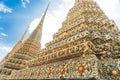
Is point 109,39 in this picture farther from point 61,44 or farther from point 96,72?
point 61,44

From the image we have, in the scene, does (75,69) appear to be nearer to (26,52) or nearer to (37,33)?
(26,52)

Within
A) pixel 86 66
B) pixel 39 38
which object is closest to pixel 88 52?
pixel 86 66

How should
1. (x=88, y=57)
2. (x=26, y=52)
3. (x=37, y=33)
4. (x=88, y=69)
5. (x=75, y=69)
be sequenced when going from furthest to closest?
1. (x=37, y=33)
2. (x=26, y=52)
3. (x=75, y=69)
4. (x=88, y=57)
5. (x=88, y=69)

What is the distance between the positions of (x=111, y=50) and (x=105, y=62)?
0.76 m

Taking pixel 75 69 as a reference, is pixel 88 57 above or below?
above

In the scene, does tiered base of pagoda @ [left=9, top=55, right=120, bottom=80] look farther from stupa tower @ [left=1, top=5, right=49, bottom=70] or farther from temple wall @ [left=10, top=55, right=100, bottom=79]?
stupa tower @ [left=1, top=5, right=49, bottom=70]

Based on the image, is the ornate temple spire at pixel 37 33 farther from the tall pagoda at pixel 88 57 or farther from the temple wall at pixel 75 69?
the temple wall at pixel 75 69

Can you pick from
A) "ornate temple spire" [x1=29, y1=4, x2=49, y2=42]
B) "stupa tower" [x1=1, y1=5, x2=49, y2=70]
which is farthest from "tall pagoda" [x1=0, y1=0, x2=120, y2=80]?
"ornate temple spire" [x1=29, y1=4, x2=49, y2=42]

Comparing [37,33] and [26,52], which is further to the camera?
[37,33]

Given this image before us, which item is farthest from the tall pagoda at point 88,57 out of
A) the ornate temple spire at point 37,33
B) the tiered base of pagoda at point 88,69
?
the ornate temple spire at point 37,33

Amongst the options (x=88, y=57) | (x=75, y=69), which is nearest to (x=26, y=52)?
(x=75, y=69)

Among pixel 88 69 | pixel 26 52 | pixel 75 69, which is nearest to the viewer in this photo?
pixel 88 69

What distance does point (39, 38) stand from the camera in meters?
19.0

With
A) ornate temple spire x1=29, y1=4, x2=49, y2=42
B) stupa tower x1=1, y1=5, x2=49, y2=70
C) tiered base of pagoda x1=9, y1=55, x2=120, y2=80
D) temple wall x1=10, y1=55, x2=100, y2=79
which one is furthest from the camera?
ornate temple spire x1=29, y1=4, x2=49, y2=42
